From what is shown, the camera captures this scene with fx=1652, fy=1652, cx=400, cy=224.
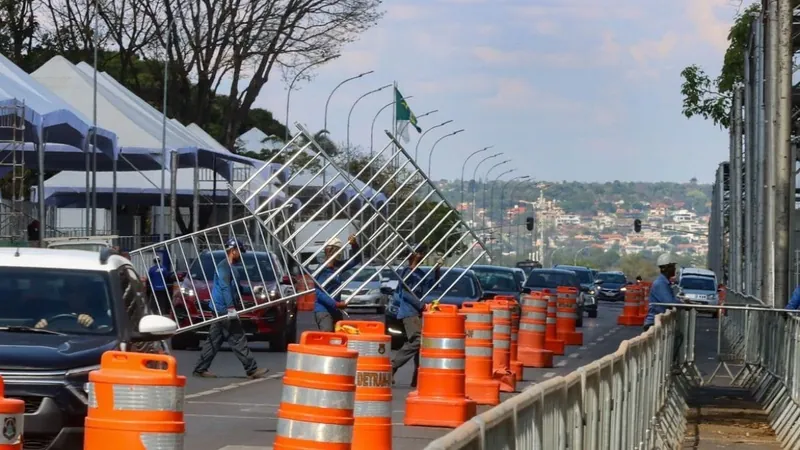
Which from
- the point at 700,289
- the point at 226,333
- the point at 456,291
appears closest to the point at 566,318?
the point at 456,291

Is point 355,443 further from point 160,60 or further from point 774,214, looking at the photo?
point 160,60

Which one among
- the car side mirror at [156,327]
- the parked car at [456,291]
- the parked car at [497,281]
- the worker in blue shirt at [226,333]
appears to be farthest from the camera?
the parked car at [497,281]

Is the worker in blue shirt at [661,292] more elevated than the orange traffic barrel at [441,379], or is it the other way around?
the worker in blue shirt at [661,292]

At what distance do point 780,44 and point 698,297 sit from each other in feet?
99.3

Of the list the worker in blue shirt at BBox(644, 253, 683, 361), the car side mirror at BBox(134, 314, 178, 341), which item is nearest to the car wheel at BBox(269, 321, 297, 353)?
the worker in blue shirt at BBox(644, 253, 683, 361)

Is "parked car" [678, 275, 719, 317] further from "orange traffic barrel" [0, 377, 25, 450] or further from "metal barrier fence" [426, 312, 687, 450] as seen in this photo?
"orange traffic barrel" [0, 377, 25, 450]

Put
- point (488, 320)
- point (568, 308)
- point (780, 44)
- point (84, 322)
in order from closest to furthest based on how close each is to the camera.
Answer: point (84, 322) → point (488, 320) → point (780, 44) → point (568, 308)

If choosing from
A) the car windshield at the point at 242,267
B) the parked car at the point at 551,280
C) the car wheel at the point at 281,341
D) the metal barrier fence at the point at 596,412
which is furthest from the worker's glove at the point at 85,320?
the parked car at the point at 551,280

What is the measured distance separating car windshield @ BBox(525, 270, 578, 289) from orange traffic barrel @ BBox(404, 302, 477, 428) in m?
27.6

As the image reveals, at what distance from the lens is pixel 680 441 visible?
18078 mm

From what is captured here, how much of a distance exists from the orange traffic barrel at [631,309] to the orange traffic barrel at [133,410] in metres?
40.0

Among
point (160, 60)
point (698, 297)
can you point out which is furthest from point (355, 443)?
point (160, 60)

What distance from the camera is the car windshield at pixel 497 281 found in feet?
123

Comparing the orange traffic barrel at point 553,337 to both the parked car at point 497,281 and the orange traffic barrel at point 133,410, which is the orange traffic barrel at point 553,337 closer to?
the parked car at point 497,281
